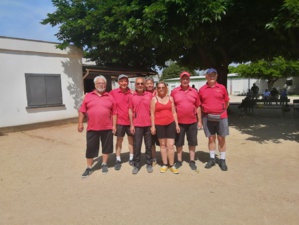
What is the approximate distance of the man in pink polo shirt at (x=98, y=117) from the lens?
4.54 meters

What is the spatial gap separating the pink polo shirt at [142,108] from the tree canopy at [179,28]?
371cm

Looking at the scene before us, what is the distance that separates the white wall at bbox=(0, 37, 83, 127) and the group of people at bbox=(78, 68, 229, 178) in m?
6.13

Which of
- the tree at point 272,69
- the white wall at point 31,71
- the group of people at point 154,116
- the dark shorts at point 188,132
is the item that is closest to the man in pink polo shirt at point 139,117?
the group of people at point 154,116

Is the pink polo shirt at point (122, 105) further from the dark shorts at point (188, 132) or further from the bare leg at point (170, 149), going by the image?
the dark shorts at point (188, 132)

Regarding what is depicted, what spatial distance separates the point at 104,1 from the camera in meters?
10.5

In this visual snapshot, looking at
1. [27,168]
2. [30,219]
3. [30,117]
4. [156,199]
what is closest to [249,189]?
[156,199]

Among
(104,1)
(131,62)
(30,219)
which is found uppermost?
(104,1)

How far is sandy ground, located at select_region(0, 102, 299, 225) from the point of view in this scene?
324 centimetres

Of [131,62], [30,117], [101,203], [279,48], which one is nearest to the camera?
[101,203]

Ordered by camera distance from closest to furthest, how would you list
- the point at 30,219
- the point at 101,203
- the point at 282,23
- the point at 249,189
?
the point at 30,219, the point at 101,203, the point at 249,189, the point at 282,23

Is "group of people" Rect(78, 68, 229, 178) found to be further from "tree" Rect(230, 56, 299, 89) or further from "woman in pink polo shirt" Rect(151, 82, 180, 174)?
"tree" Rect(230, 56, 299, 89)

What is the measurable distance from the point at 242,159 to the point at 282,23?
11.8ft

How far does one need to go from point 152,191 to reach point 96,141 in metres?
1.40

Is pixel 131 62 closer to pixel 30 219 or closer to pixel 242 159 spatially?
pixel 242 159
